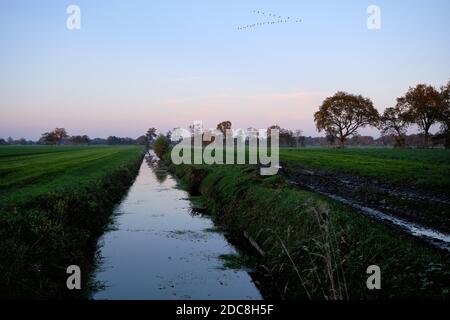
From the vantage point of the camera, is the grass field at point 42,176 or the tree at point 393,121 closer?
the grass field at point 42,176

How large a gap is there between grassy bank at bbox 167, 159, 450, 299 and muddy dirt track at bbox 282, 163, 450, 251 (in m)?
1.72

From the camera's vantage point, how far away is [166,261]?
45.4 feet

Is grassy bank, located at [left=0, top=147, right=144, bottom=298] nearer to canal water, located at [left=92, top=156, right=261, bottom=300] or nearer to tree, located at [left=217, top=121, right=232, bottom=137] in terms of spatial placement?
canal water, located at [left=92, top=156, right=261, bottom=300]

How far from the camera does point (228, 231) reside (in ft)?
59.7

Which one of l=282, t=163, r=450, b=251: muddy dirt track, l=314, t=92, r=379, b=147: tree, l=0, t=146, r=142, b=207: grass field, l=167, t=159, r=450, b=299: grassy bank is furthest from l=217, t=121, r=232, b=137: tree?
l=167, t=159, r=450, b=299: grassy bank

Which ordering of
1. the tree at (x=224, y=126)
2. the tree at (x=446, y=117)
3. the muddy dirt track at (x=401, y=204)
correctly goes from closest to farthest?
the muddy dirt track at (x=401, y=204)
the tree at (x=446, y=117)
the tree at (x=224, y=126)

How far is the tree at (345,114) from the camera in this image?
83.2 m

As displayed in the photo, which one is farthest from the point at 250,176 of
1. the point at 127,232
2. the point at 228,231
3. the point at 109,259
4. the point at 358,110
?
the point at 358,110

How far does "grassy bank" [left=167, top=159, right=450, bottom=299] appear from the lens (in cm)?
753

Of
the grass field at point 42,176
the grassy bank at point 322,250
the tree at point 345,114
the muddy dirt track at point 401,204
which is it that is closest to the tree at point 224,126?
the tree at point 345,114

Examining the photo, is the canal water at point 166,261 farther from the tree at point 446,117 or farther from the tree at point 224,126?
the tree at point 224,126

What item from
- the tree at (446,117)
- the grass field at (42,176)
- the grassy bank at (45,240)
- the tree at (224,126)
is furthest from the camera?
the tree at (224,126)

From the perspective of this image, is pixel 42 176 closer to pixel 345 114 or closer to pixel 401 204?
pixel 401 204

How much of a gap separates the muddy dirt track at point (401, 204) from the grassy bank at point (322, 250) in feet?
5.65
